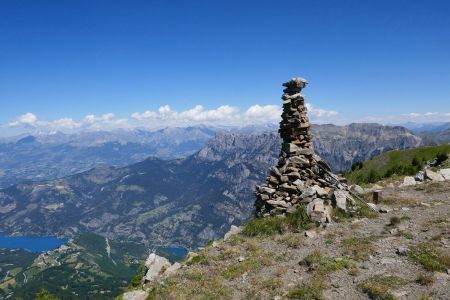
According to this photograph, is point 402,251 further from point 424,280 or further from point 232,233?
point 232,233

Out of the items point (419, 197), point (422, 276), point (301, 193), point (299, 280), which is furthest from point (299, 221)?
point (419, 197)

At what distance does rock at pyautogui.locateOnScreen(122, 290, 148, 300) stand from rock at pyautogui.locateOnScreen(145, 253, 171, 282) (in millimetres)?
2010

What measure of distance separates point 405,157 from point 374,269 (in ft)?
554

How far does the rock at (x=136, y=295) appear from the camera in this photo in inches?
738

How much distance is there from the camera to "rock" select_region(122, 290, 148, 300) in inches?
738

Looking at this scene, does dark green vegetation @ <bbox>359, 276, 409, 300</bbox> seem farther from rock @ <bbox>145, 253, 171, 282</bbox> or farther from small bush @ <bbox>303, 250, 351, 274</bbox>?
rock @ <bbox>145, 253, 171, 282</bbox>

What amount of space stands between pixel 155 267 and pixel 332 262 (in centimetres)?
1056

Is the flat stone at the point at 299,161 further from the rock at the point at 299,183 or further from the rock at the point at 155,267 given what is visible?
the rock at the point at 155,267

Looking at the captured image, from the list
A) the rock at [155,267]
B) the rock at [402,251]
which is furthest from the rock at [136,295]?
the rock at [402,251]

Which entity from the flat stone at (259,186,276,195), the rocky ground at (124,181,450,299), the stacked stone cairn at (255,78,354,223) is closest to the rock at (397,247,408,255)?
the rocky ground at (124,181,450,299)

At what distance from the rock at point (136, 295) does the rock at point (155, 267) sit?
2.01 m

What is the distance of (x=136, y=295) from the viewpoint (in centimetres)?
1903

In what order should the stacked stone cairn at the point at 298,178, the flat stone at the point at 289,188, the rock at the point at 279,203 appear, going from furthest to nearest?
the flat stone at the point at 289,188 < the rock at the point at 279,203 < the stacked stone cairn at the point at 298,178

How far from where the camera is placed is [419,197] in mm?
30000
